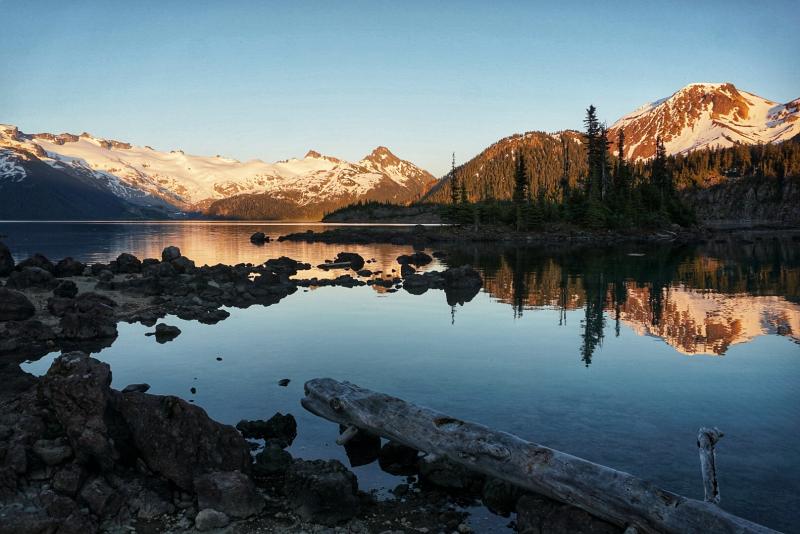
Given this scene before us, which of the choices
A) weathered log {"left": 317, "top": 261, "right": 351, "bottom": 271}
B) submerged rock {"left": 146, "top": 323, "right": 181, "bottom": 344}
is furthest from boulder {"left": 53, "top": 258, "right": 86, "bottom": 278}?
submerged rock {"left": 146, "top": 323, "right": 181, "bottom": 344}

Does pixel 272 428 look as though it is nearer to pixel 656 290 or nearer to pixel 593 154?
pixel 656 290

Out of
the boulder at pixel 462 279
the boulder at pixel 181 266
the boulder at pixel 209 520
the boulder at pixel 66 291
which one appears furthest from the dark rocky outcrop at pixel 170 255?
the boulder at pixel 209 520

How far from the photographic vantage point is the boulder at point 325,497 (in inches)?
452

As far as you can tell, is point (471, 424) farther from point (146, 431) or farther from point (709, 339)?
point (709, 339)

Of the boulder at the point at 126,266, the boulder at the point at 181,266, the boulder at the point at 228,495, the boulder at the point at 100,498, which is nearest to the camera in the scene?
the boulder at the point at 100,498

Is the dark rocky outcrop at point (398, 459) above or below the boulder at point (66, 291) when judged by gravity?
below

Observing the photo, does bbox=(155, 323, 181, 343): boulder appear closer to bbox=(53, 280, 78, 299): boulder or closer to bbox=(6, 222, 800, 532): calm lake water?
bbox=(6, 222, 800, 532): calm lake water

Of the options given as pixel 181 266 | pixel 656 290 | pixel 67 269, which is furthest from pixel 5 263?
pixel 656 290

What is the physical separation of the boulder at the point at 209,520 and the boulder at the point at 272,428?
4.08 m

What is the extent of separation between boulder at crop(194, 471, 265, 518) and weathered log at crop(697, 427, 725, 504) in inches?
343

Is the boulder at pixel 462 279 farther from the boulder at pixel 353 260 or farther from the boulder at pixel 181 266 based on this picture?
the boulder at pixel 181 266

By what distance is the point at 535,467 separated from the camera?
37.0 feet

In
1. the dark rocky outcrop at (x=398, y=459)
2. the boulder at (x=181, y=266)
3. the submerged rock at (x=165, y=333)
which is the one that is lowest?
the dark rocky outcrop at (x=398, y=459)

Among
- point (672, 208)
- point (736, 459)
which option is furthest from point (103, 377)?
point (672, 208)
